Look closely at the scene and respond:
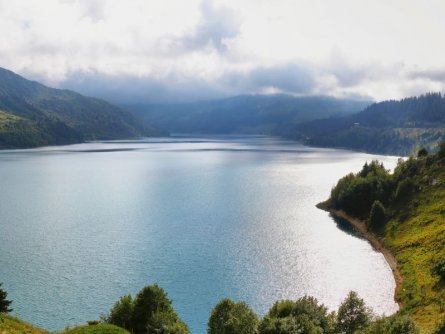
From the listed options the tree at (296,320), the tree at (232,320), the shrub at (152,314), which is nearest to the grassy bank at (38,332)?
the shrub at (152,314)

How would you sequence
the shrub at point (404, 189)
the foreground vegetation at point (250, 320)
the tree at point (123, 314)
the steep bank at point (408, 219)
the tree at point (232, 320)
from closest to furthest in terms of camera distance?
the foreground vegetation at point (250, 320) < the tree at point (232, 320) < the tree at point (123, 314) < the steep bank at point (408, 219) < the shrub at point (404, 189)

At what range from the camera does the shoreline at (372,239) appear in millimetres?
105481

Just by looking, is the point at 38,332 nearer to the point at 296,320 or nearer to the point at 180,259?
the point at 296,320

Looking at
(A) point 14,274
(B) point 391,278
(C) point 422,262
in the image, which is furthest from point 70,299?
(C) point 422,262

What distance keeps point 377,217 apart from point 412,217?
11.8 m

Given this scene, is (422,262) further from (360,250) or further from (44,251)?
(44,251)

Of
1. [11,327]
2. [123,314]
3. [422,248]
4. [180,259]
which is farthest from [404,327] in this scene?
[422,248]

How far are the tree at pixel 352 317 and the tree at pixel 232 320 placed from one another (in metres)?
15.2

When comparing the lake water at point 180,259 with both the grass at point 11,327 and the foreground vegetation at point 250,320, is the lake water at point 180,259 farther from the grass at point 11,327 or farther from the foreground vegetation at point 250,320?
the grass at point 11,327

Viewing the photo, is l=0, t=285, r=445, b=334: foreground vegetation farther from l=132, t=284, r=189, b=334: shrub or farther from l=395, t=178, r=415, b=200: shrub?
l=395, t=178, r=415, b=200: shrub

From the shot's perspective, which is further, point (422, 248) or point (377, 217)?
point (377, 217)

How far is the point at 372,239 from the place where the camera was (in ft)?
463

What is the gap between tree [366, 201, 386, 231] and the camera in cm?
14812

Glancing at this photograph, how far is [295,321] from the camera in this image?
59875 millimetres
